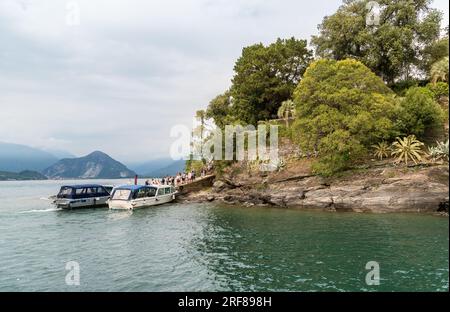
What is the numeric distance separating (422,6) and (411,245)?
49052mm

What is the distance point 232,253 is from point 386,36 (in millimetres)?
45894

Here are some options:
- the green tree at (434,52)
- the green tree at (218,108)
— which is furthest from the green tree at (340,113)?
the green tree at (218,108)

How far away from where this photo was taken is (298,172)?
4303 centimetres

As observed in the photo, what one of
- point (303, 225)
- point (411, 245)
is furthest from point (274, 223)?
point (411, 245)

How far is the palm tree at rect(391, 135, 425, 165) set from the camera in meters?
36.4

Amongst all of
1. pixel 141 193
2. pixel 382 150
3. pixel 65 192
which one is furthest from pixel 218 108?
pixel 382 150

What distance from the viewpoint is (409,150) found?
36.9m

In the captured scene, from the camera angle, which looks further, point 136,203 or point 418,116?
point 136,203

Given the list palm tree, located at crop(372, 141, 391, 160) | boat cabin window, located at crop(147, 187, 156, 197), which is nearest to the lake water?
palm tree, located at crop(372, 141, 391, 160)

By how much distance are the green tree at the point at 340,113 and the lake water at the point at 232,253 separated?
28.3 feet

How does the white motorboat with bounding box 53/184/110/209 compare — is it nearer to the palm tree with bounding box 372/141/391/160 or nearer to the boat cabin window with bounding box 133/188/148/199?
the boat cabin window with bounding box 133/188/148/199

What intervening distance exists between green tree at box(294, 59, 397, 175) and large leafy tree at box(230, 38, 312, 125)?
17960 millimetres

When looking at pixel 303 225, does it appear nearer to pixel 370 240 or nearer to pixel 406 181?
pixel 370 240

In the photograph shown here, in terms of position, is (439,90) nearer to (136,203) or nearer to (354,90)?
(354,90)
